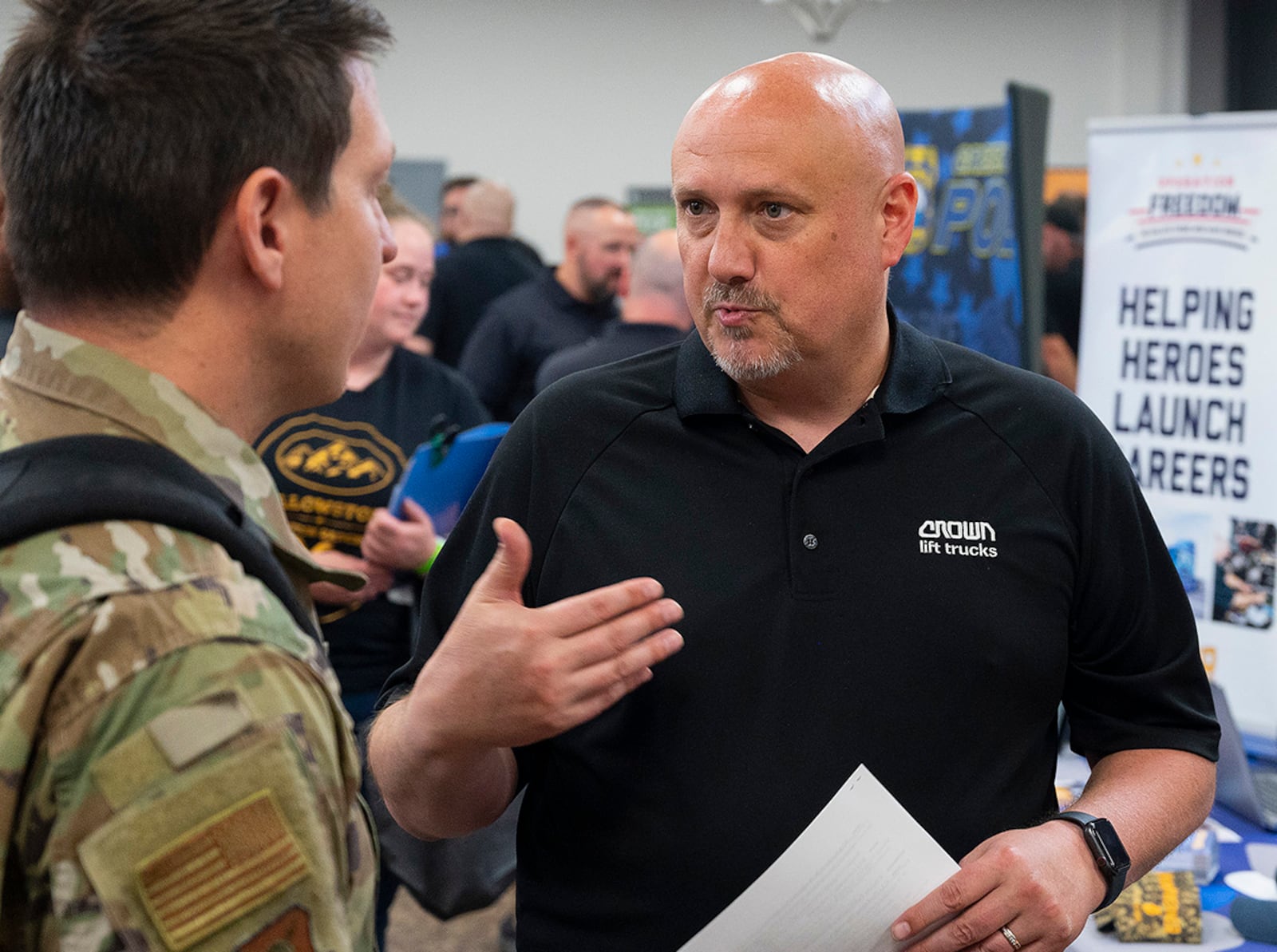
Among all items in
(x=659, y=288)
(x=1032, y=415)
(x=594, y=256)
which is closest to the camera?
(x=1032, y=415)

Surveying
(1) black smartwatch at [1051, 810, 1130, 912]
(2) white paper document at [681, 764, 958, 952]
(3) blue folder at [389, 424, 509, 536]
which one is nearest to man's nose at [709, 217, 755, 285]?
(2) white paper document at [681, 764, 958, 952]

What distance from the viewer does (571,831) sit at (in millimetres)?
1258

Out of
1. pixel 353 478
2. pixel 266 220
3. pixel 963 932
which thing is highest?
pixel 266 220

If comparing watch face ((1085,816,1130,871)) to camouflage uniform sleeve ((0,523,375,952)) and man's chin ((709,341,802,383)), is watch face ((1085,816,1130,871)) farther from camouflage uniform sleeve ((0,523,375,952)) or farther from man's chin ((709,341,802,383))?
camouflage uniform sleeve ((0,523,375,952))

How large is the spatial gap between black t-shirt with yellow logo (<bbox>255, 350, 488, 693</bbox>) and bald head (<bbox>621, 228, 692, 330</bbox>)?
1.03m

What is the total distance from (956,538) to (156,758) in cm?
89

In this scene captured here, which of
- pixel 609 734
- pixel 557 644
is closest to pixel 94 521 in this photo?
pixel 557 644

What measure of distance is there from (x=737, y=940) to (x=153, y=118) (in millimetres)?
850

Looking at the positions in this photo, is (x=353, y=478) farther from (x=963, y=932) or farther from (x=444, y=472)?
(x=963, y=932)

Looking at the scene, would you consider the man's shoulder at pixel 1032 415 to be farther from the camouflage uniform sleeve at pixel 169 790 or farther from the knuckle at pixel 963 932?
the camouflage uniform sleeve at pixel 169 790

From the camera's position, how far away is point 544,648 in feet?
2.97

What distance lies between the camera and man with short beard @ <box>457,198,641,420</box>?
166 inches

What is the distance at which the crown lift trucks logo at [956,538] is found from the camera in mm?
1298

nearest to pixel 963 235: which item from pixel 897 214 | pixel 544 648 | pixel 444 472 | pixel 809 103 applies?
pixel 444 472
